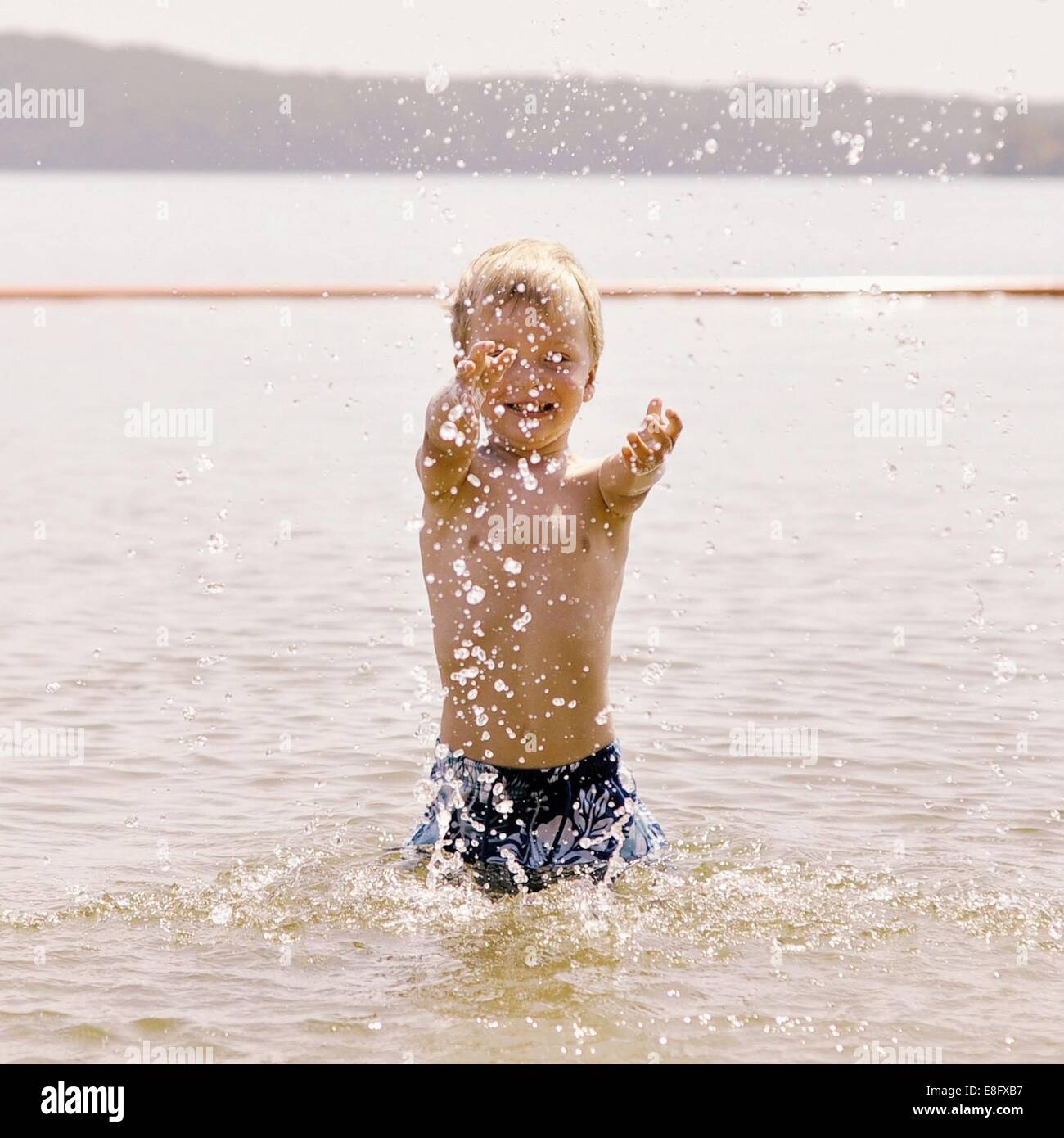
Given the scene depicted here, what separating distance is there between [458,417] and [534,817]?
862 millimetres

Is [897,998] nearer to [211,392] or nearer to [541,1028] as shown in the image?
[541,1028]

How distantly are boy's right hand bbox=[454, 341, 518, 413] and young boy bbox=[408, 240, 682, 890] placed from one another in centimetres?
18

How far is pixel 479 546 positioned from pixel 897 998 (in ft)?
3.97

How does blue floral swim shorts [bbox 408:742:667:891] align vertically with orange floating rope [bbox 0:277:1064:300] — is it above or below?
below

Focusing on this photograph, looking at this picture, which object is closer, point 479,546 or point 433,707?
point 479,546

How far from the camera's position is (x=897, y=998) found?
10.1 ft

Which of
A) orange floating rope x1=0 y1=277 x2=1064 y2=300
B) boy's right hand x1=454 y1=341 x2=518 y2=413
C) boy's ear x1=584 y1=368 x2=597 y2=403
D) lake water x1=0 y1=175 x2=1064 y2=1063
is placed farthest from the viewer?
orange floating rope x1=0 y1=277 x2=1064 y2=300

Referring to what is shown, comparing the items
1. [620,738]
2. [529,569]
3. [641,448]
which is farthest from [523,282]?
[620,738]

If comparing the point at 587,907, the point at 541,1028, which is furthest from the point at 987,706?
the point at 541,1028

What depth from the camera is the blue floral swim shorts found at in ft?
11.5

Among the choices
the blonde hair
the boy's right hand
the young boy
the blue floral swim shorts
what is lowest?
the blue floral swim shorts

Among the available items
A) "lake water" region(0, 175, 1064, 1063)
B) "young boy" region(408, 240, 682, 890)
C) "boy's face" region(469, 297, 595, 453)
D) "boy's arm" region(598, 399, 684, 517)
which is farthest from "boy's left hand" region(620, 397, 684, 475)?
"lake water" region(0, 175, 1064, 1063)

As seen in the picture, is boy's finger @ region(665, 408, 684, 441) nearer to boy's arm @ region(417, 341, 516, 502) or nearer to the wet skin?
the wet skin

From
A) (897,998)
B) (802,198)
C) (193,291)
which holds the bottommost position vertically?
(897,998)
